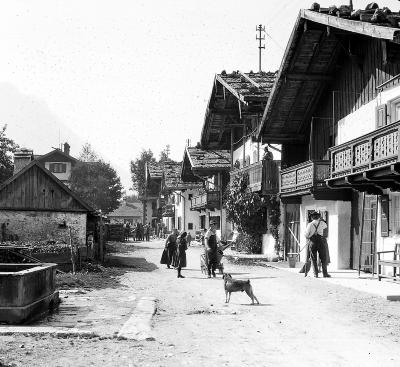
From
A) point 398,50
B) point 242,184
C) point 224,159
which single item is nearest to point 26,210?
point 242,184

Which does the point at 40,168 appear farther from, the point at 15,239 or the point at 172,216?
the point at 172,216

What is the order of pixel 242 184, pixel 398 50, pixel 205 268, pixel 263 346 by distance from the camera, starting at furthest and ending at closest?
1. pixel 242 184
2. pixel 205 268
3. pixel 398 50
4. pixel 263 346

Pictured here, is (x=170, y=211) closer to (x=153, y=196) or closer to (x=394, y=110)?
(x=153, y=196)

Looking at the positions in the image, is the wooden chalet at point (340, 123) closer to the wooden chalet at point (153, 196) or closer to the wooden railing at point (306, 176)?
the wooden railing at point (306, 176)

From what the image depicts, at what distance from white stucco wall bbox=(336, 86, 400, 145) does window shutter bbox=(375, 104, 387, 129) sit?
0.81 ft

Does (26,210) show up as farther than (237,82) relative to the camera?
No

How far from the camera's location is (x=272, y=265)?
2486cm

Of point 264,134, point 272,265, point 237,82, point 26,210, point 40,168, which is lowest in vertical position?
point 272,265

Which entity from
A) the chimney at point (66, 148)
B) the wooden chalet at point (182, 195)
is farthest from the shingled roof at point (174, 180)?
the chimney at point (66, 148)

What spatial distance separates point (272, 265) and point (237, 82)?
1191 centimetres

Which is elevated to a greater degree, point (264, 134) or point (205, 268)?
point (264, 134)

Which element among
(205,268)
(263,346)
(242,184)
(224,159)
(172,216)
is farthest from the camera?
(172,216)

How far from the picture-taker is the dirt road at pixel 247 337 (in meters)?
7.60

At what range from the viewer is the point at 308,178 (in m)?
23.4
